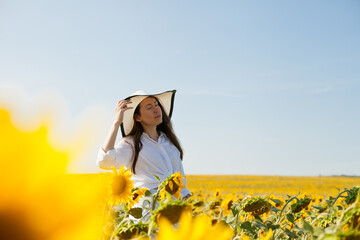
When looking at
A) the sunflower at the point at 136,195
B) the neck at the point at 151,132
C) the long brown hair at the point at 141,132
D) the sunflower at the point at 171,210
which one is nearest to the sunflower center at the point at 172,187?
the sunflower at the point at 136,195

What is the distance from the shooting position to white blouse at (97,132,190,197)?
2748 mm

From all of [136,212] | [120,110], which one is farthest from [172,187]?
[120,110]

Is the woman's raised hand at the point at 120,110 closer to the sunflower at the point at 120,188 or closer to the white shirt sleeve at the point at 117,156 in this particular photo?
the white shirt sleeve at the point at 117,156

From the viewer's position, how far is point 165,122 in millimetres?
3467

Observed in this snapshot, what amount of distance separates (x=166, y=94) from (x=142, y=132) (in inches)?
15.7

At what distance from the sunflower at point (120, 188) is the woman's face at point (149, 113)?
4.02 ft

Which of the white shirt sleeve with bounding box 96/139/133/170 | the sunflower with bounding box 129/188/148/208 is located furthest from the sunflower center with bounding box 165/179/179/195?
the white shirt sleeve with bounding box 96/139/133/170

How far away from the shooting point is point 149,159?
9.79 feet

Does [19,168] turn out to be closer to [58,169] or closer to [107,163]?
[58,169]

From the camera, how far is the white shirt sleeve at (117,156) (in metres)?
2.51

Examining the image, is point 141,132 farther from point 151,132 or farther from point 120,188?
point 120,188

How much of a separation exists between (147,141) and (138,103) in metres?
0.30

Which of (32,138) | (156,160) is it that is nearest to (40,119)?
(32,138)

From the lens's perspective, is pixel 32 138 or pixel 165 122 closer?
pixel 32 138
